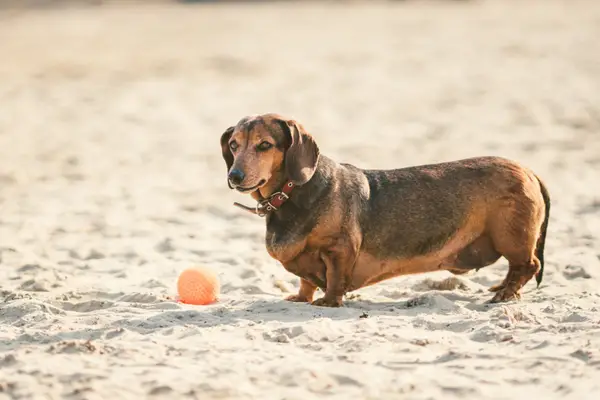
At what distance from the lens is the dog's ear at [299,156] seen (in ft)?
22.8

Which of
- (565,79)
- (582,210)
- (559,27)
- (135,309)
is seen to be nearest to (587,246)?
(582,210)

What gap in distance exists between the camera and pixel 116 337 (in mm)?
6340

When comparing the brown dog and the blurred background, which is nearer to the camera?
the brown dog

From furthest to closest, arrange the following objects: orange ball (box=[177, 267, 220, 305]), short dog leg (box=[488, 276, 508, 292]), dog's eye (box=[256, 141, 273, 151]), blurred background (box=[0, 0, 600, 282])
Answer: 1. blurred background (box=[0, 0, 600, 282])
2. short dog leg (box=[488, 276, 508, 292])
3. orange ball (box=[177, 267, 220, 305])
4. dog's eye (box=[256, 141, 273, 151])

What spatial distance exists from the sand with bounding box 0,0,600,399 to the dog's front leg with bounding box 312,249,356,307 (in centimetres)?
17

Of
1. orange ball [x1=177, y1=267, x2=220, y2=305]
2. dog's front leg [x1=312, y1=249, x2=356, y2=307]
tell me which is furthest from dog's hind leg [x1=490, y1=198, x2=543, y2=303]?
orange ball [x1=177, y1=267, x2=220, y2=305]

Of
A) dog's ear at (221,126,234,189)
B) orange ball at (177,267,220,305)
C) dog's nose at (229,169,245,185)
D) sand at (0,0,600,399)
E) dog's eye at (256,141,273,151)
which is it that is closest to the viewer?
sand at (0,0,600,399)

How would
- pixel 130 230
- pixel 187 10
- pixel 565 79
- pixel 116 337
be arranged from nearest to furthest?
pixel 116 337
pixel 130 230
pixel 565 79
pixel 187 10

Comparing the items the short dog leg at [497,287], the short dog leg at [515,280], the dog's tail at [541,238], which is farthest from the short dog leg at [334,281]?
the dog's tail at [541,238]

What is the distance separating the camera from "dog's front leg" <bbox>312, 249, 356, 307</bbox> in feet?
23.2

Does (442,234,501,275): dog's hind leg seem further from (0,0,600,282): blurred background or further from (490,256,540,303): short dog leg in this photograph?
(0,0,600,282): blurred background

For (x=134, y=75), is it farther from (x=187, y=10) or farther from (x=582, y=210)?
(x=187, y=10)

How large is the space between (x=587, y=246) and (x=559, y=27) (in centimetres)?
1718

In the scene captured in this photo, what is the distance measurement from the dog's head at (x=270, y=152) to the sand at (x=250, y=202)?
A: 84 cm
